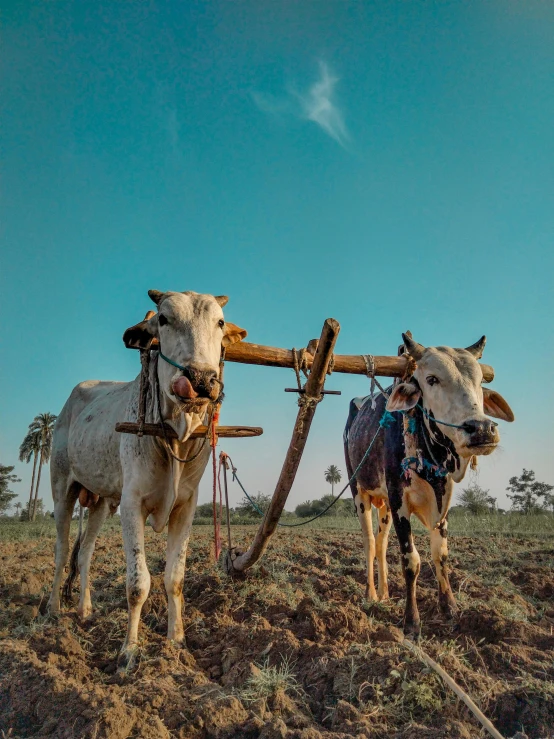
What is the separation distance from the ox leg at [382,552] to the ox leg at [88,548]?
327cm

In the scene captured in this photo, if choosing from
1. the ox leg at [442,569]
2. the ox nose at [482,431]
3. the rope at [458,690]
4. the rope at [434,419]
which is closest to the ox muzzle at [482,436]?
the ox nose at [482,431]

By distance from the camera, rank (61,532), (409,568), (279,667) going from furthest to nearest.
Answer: (61,532)
(409,568)
(279,667)

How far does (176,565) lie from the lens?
462cm

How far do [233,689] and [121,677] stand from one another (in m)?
0.84

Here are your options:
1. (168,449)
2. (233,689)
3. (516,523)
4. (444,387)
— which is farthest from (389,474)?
(516,523)

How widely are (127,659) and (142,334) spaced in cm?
257

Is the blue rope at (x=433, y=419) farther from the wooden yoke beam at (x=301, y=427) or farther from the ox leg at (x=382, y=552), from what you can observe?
the ox leg at (x=382, y=552)

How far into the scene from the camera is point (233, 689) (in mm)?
3221

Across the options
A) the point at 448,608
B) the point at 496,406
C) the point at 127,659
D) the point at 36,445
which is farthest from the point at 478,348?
the point at 36,445

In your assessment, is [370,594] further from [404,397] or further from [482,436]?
[482,436]

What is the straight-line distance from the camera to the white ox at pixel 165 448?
3.93 meters

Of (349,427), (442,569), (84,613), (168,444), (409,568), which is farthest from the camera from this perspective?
(349,427)

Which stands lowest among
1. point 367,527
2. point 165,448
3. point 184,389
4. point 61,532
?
point 61,532

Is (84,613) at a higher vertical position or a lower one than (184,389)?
lower
